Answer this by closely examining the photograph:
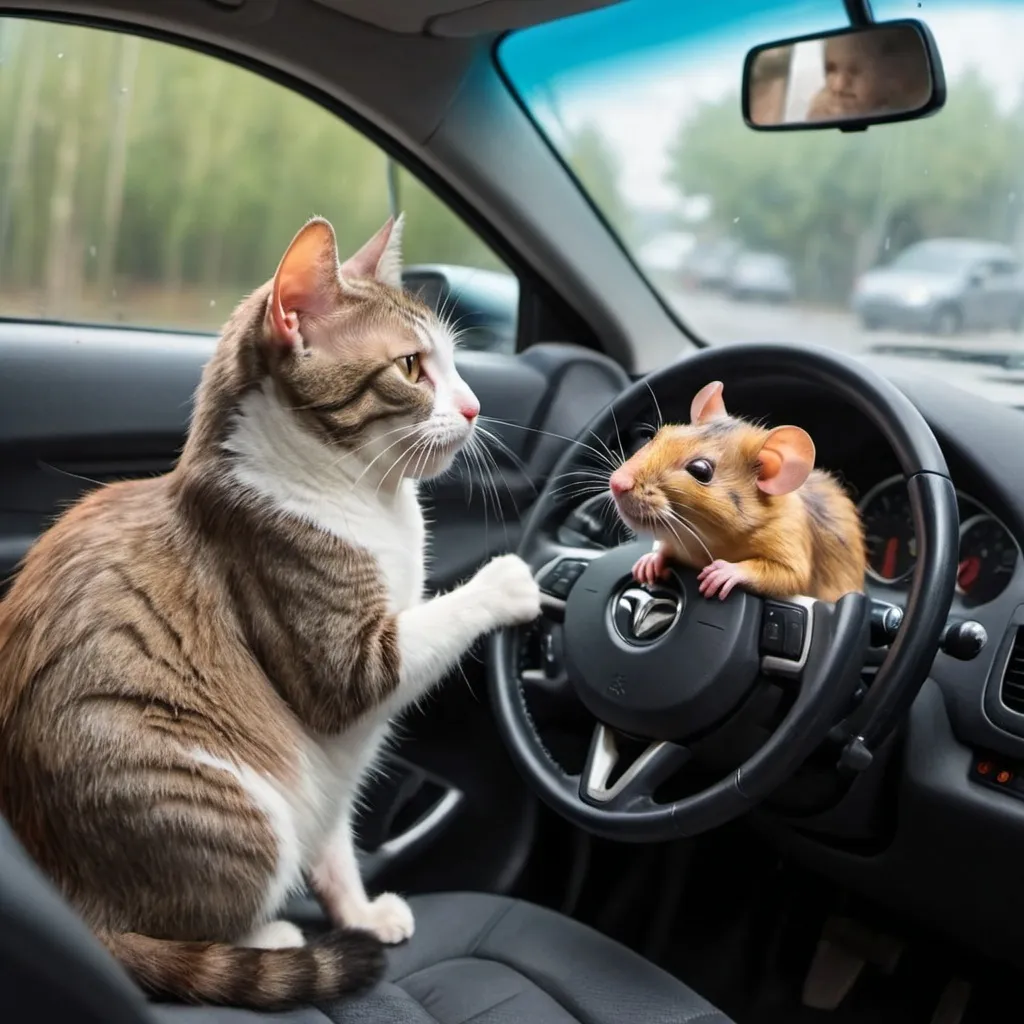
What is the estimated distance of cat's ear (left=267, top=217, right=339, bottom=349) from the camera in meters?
1.65

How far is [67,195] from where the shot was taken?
236cm

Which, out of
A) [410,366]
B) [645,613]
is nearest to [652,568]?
[645,613]

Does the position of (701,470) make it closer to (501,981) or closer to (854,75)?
(501,981)

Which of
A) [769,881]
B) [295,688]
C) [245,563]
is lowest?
[769,881]

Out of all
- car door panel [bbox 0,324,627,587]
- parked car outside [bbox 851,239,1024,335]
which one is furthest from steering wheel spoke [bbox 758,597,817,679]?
parked car outside [bbox 851,239,1024,335]

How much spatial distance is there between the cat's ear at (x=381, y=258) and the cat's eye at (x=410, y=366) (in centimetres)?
17

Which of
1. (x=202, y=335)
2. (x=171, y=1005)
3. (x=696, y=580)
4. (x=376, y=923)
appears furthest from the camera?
(x=202, y=335)

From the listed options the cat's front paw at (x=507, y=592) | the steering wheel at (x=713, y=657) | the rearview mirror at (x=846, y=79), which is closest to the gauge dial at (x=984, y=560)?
the steering wheel at (x=713, y=657)

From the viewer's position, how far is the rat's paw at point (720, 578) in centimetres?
Answer: 160

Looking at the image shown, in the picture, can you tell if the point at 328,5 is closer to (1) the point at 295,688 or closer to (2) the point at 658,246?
(2) the point at 658,246

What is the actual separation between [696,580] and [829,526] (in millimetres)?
226

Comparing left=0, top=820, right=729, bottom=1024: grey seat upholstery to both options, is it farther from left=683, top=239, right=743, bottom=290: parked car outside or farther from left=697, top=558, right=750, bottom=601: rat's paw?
left=683, top=239, right=743, bottom=290: parked car outside

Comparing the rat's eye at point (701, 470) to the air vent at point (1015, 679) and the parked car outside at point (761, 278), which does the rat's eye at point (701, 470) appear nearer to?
the air vent at point (1015, 679)

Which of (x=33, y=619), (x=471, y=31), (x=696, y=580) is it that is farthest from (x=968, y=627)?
(x=471, y=31)
